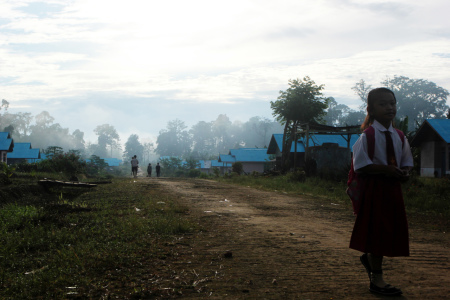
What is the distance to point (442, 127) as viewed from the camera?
24.6 m

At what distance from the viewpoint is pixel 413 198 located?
1248 centimetres

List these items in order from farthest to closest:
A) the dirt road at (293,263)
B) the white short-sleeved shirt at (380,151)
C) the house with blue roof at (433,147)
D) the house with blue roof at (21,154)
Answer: the house with blue roof at (21,154) → the house with blue roof at (433,147) → the white short-sleeved shirt at (380,151) → the dirt road at (293,263)

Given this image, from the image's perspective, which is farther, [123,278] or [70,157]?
[70,157]

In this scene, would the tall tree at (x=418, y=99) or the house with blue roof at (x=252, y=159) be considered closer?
the house with blue roof at (x=252, y=159)

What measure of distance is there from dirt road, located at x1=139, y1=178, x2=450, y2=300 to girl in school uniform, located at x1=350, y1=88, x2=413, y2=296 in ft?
1.19

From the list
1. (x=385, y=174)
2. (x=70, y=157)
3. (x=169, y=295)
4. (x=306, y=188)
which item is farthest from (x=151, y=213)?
(x=70, y=157)

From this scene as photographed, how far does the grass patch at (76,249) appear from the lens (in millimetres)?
3797

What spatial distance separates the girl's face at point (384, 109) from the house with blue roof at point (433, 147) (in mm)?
22294

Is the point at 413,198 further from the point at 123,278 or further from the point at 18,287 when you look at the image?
the point at 18,287

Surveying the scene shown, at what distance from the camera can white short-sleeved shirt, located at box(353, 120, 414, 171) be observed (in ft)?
12.3

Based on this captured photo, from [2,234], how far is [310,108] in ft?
84.9

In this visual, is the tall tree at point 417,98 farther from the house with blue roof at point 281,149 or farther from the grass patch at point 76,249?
the grass patch at point 76,249

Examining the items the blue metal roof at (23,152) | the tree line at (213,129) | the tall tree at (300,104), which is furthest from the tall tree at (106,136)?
the tall tree at (300,104)

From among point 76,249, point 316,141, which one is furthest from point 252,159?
point 76,249
